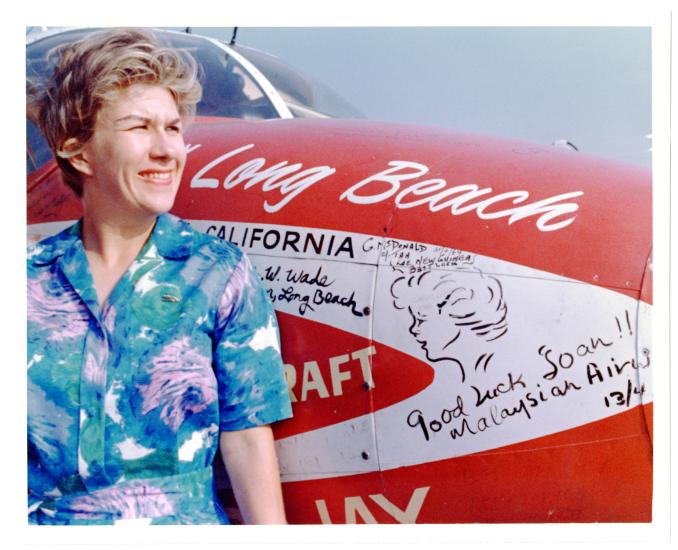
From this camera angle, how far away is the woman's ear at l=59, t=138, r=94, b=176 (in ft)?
12.9

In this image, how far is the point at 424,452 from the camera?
3383mm

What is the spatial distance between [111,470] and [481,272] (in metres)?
1.66

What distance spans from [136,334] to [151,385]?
220 mm

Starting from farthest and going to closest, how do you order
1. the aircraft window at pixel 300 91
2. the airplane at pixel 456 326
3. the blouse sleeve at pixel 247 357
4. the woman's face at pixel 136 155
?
the aircraft window at pixel 300 91 < the woman's face at pixel 136 155 < the blouse sleeve at pixel 247 357 < the airplane at pixel 456 326

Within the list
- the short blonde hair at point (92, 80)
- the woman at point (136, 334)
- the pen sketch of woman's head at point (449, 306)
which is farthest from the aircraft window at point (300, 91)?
the pen sketch of woman's head at point (449, 306)

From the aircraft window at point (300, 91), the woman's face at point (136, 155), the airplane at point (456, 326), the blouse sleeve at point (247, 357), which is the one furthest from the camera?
the aircraft window at point (300, 91)

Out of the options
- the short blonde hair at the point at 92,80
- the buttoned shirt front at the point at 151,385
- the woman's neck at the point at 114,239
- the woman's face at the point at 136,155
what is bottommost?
the buttoned shirt front at the point at 151,385

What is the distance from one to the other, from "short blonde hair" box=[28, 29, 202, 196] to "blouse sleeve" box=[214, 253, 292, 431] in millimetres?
862

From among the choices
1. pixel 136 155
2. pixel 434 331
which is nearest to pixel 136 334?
pixel 136 155

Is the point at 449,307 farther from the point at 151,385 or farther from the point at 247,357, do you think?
the point at 151,385

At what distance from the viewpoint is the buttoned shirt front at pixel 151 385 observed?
3643mm

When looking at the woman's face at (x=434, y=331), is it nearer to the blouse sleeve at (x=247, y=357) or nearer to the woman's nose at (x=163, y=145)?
the blouse sleeve at (x=247, y=357)

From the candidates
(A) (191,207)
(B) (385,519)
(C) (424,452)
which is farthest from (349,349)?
(A) (191,207)

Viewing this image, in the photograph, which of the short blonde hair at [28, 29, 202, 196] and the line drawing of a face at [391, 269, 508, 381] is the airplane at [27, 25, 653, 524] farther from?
the short blonde hair at [28, 29, 202, 196]
